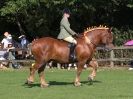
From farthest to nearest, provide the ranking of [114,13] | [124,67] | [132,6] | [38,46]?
[114,13]
[132,6]
[124,67]
[38,46]

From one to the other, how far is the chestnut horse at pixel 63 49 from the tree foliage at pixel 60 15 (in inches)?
509

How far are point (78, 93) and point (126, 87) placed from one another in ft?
7.85

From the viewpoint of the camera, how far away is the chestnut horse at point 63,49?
741 inches

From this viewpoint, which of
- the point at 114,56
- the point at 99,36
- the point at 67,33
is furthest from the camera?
the point at 114,56

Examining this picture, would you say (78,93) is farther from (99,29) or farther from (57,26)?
(57,26)

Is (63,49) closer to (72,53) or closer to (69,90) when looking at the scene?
(72,53)

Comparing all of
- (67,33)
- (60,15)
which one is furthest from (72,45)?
(60,15)

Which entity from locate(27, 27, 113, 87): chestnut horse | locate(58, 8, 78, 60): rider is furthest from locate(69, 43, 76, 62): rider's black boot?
locate(27, 27, 113, 87): chestnut horse

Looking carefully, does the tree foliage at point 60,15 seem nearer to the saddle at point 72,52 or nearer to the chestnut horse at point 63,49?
the chestnut horse at point 63,49

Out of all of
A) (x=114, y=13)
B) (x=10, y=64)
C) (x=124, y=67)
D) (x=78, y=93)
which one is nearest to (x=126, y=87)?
(x=78, y=93)

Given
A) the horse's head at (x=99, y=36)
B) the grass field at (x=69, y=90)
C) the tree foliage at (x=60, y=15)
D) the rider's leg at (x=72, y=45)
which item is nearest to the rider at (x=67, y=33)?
the rider's leg at (x=72, y=45)

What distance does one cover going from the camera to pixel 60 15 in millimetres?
34906

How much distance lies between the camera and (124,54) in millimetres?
30828

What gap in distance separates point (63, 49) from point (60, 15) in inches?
633
